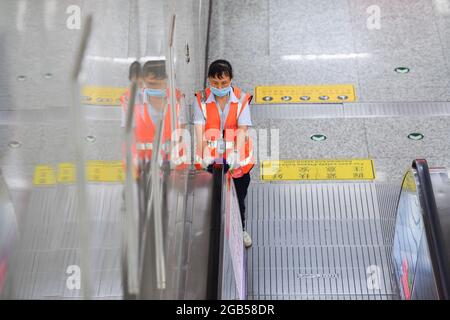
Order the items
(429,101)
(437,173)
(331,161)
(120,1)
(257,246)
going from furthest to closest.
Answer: (429,101)
(331,161)
(257,246)
(437,173)
(120,1)

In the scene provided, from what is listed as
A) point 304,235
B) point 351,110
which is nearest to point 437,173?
point 304,235

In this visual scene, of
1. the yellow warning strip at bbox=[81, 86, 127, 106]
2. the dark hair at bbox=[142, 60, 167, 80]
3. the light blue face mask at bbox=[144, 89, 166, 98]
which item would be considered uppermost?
the dark hair at bbox=[142, 60, 167, 80]

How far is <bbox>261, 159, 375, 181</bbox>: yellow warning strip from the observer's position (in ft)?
18.5

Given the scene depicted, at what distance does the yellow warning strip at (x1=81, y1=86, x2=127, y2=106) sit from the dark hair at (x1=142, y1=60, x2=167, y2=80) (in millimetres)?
486

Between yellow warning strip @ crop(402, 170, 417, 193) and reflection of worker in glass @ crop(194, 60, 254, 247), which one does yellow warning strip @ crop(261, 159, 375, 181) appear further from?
yellow warning strip @ crop(402, 170, 417, 193)

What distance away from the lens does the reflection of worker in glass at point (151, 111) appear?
2.92m

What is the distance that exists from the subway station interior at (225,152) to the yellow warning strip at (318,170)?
2 cm

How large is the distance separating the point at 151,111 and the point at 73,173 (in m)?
0.86

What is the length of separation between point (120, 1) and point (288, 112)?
3.17 meters

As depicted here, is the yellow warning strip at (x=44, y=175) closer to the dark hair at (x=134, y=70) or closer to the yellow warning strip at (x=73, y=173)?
the yellow warning strip at (x=73, y=173)

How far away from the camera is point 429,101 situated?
6262 mm

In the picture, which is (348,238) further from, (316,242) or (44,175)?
(44,175)

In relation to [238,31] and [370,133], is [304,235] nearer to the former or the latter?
[370,133]

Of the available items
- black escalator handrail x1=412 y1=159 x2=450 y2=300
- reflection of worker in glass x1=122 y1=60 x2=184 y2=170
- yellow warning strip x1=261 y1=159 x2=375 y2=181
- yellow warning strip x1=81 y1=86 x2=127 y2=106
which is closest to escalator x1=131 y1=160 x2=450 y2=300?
black escalator handrail x1=412 y1=159 x2=450 y2=300
